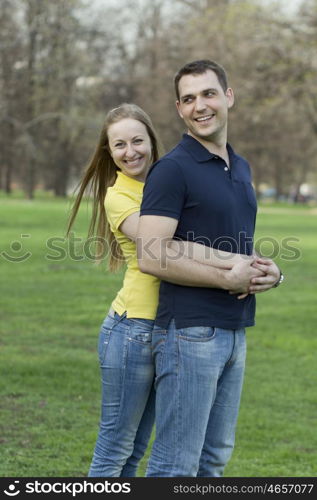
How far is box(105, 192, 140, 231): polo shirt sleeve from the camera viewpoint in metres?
3.50

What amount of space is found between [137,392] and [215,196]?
92 cm

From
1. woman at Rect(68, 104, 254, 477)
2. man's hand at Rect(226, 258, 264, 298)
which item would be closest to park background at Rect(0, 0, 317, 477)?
woman at Rect(68, 104, 254, 477)

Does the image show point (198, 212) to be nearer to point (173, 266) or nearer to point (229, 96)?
point (173, 266)

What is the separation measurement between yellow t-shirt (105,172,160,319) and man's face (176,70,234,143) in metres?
0.41

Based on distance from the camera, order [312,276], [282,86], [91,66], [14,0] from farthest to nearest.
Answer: [91,66] → [14,0] → [282,86] → [312,276]

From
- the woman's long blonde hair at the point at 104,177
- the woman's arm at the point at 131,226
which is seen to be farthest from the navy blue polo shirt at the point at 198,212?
the woman's long blonde hair at the point at 104,177

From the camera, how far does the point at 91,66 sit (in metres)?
51.3

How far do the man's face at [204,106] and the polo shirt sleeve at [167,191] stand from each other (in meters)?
0.26

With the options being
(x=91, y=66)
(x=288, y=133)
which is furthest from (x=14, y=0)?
(x=288, y=133)

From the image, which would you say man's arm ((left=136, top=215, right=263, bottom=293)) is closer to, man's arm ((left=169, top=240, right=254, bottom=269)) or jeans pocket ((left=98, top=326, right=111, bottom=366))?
man's arm ((left=169, top=240, right=254, bottom=269))

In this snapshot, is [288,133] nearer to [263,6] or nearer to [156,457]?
[263,6]

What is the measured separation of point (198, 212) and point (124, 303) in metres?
0.57

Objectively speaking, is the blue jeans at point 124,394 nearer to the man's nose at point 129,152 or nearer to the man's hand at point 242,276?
the man's hand at point 242,276

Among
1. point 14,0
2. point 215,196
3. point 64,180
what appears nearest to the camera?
point 215,196
